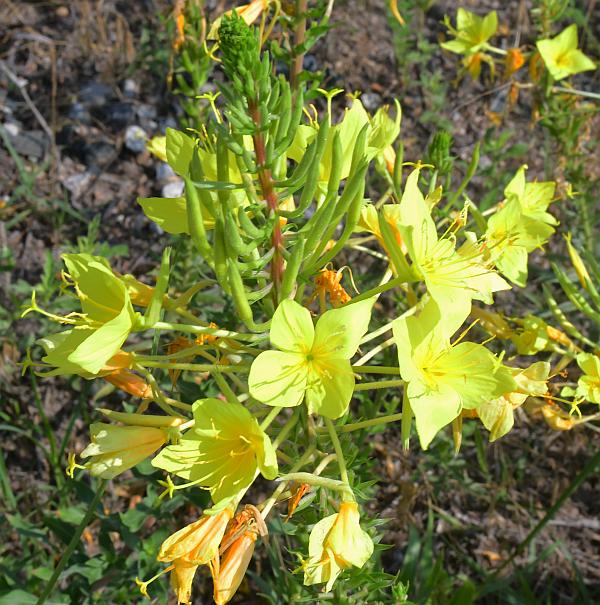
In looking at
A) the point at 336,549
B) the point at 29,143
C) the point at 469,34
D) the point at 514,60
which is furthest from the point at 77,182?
the point at 336,549

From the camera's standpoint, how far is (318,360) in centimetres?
145

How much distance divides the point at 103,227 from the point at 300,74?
1.90 m

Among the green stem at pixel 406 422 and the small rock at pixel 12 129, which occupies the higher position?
the green stem at pixel 406 422

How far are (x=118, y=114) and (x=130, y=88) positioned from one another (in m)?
0.25

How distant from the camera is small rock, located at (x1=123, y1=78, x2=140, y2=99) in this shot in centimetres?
439

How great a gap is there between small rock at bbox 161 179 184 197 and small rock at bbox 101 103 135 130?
0.59 metres

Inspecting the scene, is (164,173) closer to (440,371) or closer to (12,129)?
(12,129)

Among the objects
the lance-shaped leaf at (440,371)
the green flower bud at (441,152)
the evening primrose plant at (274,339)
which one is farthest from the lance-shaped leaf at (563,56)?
the lance-shaped leaf at (440,371)

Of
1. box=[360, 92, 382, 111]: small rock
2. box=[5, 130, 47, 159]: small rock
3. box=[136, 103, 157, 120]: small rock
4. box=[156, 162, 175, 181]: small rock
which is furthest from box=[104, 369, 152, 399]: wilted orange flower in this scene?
box=[360, 92, 382, 111]: small rock

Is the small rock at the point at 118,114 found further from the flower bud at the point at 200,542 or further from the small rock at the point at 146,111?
the flower bud at the point at 200,542

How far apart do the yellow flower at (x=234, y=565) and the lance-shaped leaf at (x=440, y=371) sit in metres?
0.47

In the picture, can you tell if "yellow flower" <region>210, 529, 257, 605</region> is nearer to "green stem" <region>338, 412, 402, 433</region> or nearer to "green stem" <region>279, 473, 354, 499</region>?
"green stem" <region>279, 473, 354, 499</region>

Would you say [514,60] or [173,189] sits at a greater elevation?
[514,60]

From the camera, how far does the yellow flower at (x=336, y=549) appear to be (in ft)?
4.60
